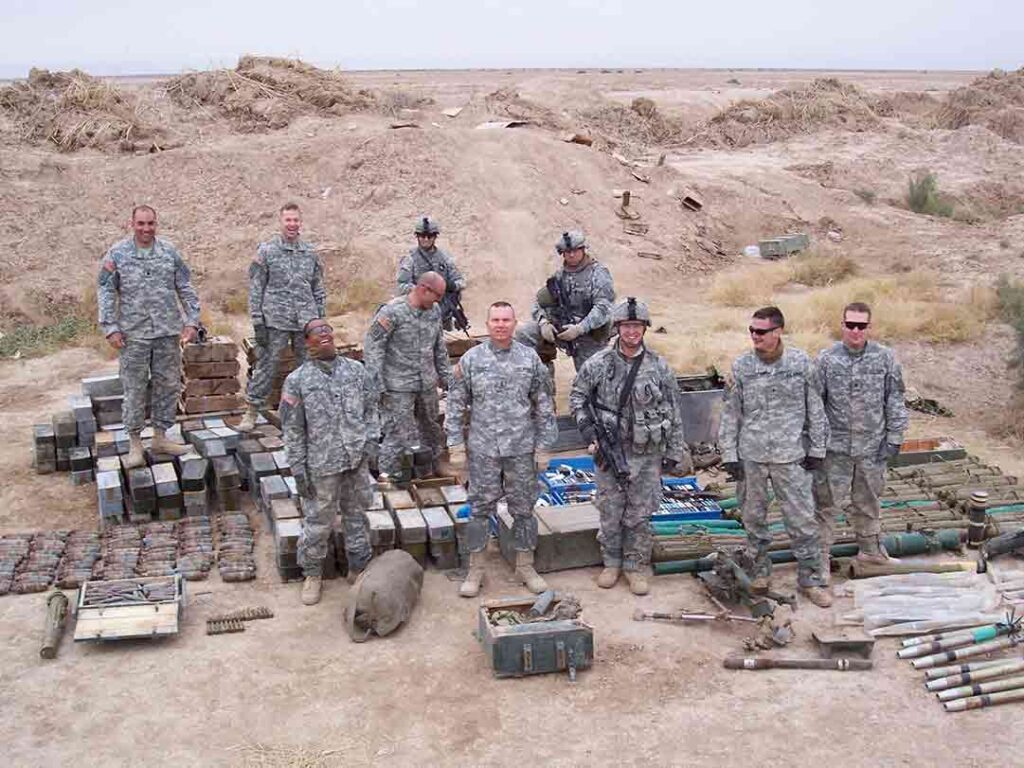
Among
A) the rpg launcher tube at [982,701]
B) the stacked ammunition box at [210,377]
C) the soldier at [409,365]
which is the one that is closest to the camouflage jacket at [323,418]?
the soldier at [409,365]

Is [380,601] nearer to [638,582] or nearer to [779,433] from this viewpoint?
[638,582]

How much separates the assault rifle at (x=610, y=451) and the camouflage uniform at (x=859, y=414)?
5.06 ft

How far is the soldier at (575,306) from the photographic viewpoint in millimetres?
9992

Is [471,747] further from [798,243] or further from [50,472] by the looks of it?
[798,243]

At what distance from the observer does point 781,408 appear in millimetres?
7516

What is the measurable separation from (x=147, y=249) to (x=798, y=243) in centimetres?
1685

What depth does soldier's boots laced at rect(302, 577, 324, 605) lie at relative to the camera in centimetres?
780

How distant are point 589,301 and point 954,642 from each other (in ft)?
15.2

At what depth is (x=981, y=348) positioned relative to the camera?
14.9 meters

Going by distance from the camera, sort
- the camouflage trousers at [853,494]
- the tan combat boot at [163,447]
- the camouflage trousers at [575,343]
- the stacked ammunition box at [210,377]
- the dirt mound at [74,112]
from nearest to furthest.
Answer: the camouflage trousers at [853,494] → the tan combat boot at [163,447] → the camouflage trousers at [575,343] → the stacked ammunition box at [210,377] → the dirt mound at [74,112]

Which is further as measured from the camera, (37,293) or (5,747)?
(37,293)

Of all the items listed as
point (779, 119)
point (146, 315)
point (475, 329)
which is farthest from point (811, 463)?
point (779, 119)

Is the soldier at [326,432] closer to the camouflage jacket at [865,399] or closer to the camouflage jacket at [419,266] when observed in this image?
the camouflage jacket at [419,266]

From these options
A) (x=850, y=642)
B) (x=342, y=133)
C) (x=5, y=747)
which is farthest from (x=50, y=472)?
(x=342, y=133)
